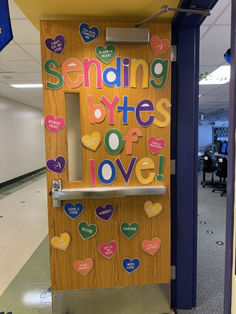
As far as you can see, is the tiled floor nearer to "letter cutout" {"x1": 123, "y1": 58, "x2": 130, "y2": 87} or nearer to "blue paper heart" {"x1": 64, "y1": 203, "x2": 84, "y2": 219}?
"blue paper heart" {"x1": 64, "y1": 203, "x2": 84, "y2": 219}

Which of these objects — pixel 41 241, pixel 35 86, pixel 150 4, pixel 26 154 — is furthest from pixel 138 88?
pixel 26 154

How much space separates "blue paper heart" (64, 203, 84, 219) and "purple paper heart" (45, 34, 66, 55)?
1.23 m

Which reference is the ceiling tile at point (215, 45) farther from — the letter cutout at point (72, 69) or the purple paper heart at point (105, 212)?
the purple paper heart at point (105, 212)

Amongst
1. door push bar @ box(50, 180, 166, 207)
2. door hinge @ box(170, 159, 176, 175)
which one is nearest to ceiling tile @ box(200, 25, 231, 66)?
door hinge @ box(170, 159, 176, 175)

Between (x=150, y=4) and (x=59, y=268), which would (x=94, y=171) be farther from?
(x=150, y=4)

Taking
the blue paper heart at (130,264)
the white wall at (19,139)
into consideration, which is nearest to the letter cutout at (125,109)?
the blue paper heart at (130,264)

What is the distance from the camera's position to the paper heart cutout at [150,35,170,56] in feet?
5.72

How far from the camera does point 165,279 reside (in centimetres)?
192

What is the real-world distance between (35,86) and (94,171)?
4734mm

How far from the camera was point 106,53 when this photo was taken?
1.72 meters

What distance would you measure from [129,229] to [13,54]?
3.29m

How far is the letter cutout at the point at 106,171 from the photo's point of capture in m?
1.80

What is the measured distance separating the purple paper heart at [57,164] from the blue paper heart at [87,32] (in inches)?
38.2

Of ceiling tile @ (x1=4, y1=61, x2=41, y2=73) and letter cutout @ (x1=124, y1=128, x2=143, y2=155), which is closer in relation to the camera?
letter cutout @ (x1=124, y1=128, x2=143, y2=155)
